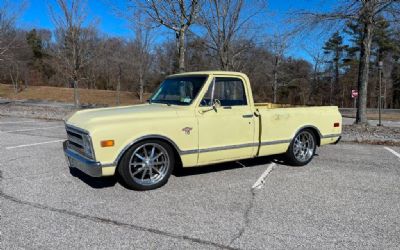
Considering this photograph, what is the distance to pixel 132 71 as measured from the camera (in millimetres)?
40375

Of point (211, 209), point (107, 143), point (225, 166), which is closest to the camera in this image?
point (211, 209)

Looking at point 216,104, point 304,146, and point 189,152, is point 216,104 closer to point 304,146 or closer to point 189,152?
point 189,152

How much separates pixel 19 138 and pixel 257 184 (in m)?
7.39

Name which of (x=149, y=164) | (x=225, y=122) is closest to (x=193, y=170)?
(x=225, y=122)

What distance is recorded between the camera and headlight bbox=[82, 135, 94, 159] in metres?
4.38

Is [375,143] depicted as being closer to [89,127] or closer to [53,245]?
[89,127]

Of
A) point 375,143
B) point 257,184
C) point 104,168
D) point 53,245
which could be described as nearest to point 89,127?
point 104,168

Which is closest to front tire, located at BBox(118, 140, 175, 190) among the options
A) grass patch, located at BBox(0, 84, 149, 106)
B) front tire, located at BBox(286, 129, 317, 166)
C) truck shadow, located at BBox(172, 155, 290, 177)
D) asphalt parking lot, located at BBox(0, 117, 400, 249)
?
asphalt parking lot, located at BBox(0, 117, 400, 249)

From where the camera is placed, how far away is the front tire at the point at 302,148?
635cm

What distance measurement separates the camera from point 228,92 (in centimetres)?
572

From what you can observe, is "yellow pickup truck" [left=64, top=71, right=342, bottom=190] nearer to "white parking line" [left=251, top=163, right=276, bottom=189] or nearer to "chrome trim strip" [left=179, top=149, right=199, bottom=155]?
"chrome trim strip" [left=179, top=149, right=199, bottom=155]

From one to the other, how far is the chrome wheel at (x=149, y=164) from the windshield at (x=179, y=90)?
0.93 metres

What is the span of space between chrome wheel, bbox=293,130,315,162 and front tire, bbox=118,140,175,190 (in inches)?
106

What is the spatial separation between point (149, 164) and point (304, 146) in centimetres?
329
